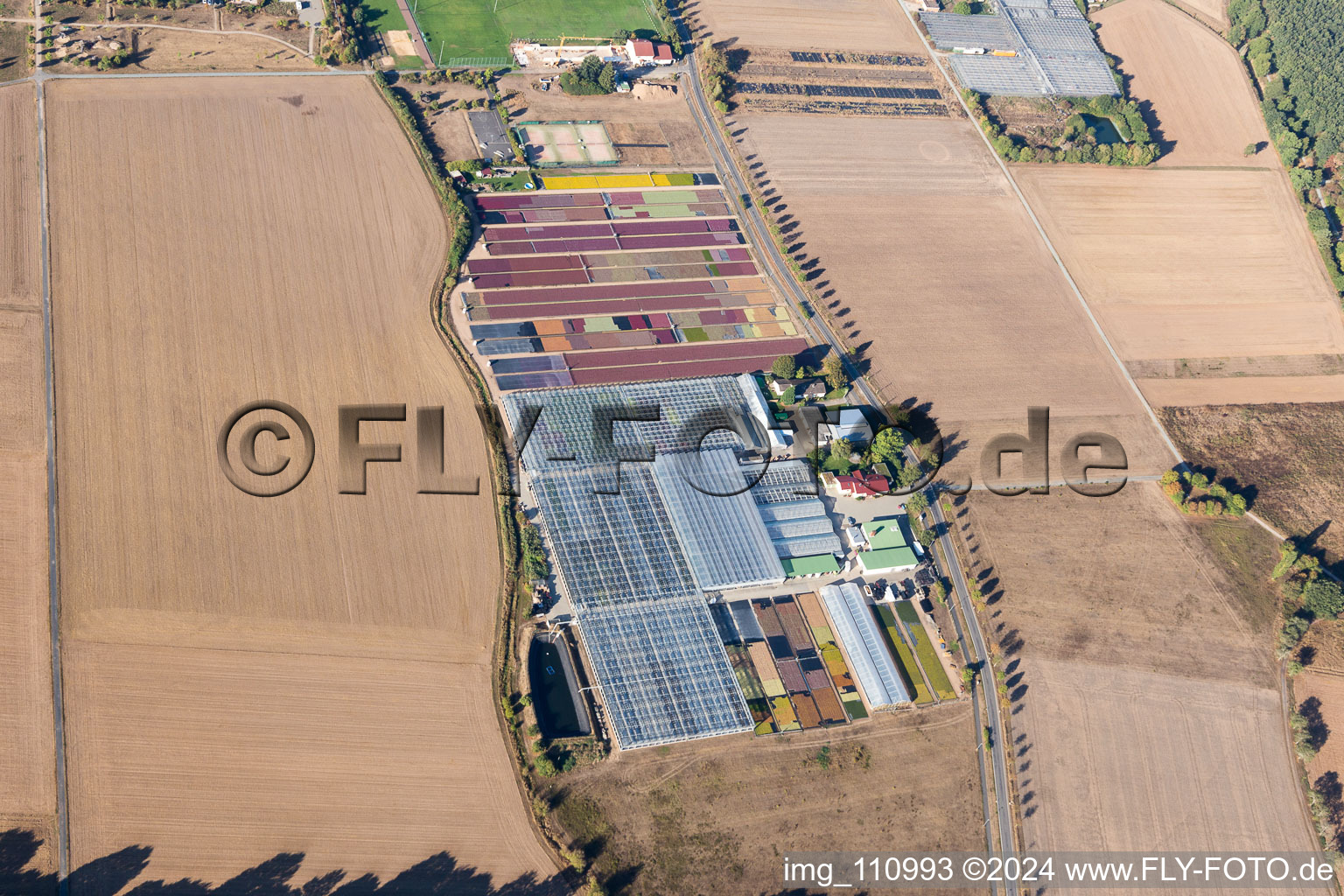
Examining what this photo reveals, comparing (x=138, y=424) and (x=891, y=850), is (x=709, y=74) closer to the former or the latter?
(x=138, y=424)

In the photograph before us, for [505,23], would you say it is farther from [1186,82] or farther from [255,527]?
[1186,82]

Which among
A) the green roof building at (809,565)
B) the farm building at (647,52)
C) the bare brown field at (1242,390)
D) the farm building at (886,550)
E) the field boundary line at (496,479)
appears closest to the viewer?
the field boundary line at (496,479)

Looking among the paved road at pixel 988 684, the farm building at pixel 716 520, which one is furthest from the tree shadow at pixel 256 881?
the paved road at pixel 988 684

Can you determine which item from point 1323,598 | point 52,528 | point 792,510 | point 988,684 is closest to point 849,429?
point 792,510

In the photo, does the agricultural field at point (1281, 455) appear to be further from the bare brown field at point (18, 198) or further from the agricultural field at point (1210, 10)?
the bare brown field at point (18, 198)

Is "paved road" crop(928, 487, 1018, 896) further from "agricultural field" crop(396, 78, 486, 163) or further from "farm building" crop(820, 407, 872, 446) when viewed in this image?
"agricultural field" crop(396, 78, 486, 163)

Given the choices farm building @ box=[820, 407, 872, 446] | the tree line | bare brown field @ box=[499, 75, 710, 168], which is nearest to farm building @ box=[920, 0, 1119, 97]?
the tree line
